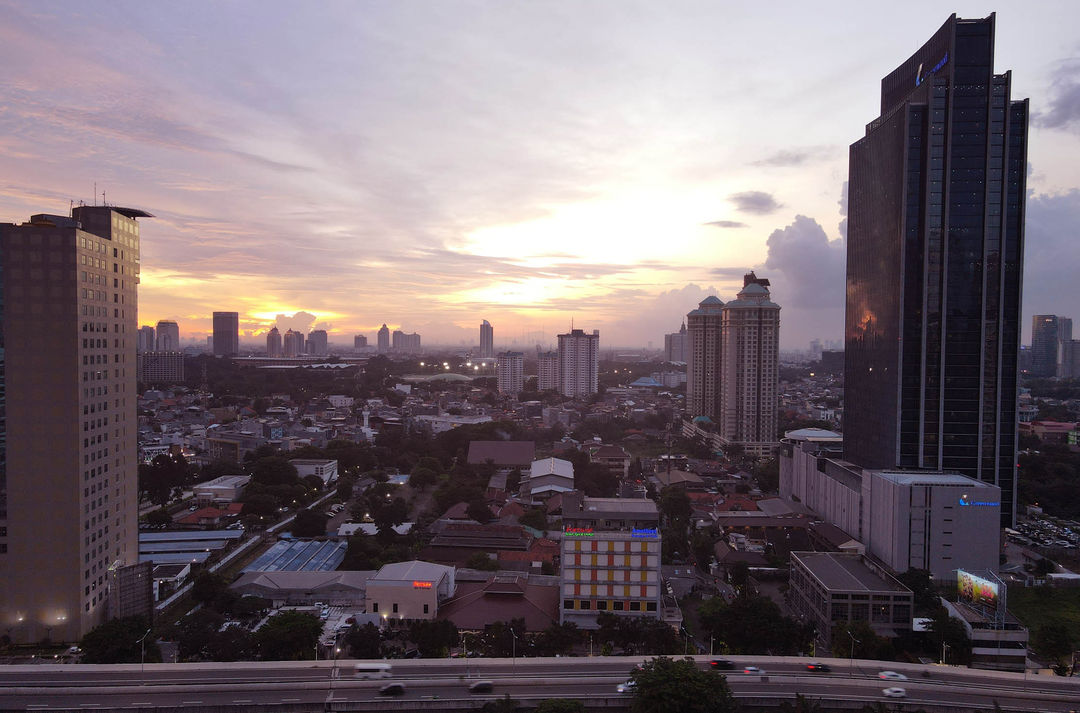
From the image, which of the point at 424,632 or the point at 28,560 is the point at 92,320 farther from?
the point at 424,632

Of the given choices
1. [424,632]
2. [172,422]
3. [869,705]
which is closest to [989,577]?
[869,705]

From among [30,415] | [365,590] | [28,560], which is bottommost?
[365,590]

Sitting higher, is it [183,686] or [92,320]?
[92,320]

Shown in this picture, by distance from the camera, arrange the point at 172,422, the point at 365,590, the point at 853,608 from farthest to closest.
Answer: the point at 172,422
the point at 365,590
the point at 853,608

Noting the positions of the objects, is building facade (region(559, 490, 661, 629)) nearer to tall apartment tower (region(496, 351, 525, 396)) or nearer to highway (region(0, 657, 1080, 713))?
highway (region(0, 657, 1080, 713))

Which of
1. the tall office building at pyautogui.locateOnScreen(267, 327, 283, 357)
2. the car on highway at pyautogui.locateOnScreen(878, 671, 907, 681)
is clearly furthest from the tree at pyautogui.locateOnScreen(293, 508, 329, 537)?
the tall office building at pyautogui.locateOnScreen(267, 327, 283, 357)

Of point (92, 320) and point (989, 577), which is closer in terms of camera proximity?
point (92, 320)
